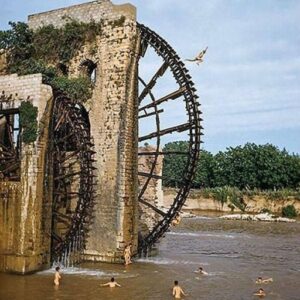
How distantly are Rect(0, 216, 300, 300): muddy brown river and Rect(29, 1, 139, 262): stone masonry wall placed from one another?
1.04m

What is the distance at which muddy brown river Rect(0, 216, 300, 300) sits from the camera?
38.2ft

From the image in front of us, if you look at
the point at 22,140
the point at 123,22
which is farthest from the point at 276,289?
the point at 123,22

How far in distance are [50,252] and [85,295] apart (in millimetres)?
3231

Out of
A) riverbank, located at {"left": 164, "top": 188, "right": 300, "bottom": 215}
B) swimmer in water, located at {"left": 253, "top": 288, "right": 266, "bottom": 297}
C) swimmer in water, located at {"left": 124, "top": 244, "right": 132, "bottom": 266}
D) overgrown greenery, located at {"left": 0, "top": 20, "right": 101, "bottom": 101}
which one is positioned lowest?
swimmer in water, located at {"left": 253, "top": 288, "right": 266, "bottom": 297}

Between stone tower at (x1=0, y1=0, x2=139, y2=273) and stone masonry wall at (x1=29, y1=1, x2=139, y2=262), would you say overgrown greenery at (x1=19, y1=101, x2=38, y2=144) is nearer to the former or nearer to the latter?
stone tower at (x1=0, y1=0, x2=139, y2=273)

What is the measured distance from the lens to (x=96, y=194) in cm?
1602

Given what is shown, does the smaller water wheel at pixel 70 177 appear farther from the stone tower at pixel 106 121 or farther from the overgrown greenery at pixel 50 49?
the overgrown greenery at pixel 50 49

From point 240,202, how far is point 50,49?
3314cm

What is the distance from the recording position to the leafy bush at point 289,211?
43562 millimetres

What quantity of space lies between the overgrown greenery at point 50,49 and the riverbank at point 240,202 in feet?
95.4

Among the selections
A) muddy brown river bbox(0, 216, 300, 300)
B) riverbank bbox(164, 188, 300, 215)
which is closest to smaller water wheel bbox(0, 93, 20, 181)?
muddy brown river bbox(0, 216, 300, 300)

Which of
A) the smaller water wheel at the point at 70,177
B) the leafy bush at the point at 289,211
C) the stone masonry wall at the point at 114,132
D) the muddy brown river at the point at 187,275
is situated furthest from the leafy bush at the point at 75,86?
the leafy bush at the point at 289,211

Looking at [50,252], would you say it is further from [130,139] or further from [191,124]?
[191,124]

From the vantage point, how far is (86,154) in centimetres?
1546
